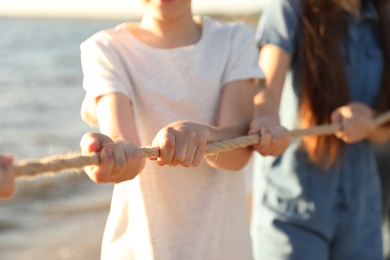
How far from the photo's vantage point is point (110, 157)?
63.0 inches

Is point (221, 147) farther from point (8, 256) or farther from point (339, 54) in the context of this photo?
point (8, 256)

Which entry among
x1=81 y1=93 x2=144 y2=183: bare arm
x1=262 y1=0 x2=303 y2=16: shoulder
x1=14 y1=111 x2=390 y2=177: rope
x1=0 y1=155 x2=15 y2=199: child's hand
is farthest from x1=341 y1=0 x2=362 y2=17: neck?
x1=0 y1=155 x2=15 y2=199: child's hand

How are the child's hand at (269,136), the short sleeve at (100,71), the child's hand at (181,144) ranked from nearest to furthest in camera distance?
the child's hand at (181,144)
the short sleeve at (100,71)
the child's hand at (269,136)

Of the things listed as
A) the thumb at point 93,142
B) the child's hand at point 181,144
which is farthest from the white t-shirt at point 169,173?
the thumb at point 93,142

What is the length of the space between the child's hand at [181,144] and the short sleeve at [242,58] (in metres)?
0.33

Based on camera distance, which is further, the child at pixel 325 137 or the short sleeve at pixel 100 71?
the child at pixel 325 137

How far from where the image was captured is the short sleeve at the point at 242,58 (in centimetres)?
214

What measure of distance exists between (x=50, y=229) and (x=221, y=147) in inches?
136

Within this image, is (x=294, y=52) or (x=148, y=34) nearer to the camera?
(x=148, y=34)

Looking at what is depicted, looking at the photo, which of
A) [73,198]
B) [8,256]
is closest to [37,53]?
[73,198]

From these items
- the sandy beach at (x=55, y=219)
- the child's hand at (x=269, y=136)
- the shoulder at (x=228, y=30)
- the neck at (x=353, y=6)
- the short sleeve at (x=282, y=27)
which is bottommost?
the child's hand at (x=269, y=136)

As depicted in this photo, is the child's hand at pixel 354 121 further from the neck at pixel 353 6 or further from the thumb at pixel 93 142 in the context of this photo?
the thumb at pixel 93 142

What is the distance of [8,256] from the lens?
187 inches

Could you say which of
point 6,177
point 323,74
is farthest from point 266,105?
point 6,177
